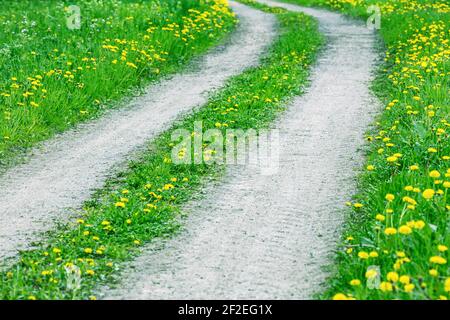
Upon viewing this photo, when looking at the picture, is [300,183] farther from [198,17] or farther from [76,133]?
[198,17]

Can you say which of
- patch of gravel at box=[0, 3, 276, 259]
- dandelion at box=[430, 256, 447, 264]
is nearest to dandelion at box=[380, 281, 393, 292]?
dandelion at box=[430, 256, 447, 264]

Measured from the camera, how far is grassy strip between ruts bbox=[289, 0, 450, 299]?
4.82m

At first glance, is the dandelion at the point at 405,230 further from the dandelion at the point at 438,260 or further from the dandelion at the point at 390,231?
the dandelion at the point at 438,260

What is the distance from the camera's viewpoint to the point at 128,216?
6.57 metres

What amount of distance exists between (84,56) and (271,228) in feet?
24.2

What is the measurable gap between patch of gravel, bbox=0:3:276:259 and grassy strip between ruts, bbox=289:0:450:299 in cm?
313

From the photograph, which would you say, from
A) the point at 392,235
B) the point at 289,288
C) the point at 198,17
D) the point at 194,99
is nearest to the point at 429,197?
the point at 392,235

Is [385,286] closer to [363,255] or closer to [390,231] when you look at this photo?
[363,255]

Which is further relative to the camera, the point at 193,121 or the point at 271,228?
the point at 193,121

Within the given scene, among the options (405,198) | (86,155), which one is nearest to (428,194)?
(405,198)

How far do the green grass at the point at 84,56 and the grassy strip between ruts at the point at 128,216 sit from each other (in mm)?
2028

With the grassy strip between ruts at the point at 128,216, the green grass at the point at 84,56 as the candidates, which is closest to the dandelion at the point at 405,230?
the grassy strip between ruts at the point at 128,216

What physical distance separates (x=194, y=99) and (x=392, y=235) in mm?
6760

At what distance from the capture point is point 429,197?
5.64 metres
